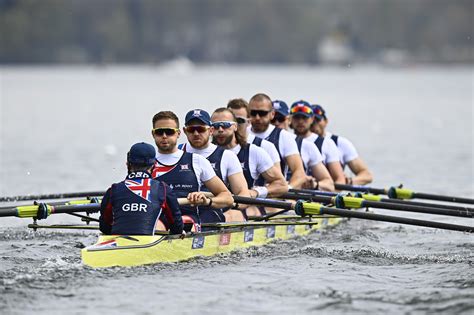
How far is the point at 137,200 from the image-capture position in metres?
11.0

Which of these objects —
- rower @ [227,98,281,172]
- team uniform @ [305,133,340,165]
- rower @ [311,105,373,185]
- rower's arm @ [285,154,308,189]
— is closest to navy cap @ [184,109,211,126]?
rower @ [227,98,281,172]

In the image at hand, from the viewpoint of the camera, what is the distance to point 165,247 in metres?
11.6

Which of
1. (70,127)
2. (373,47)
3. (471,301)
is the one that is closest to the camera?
(471,301)

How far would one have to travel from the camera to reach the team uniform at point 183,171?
12344mm

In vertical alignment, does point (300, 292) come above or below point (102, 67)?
below

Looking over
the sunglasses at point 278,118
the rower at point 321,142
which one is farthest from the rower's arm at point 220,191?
the rower at point 321,142

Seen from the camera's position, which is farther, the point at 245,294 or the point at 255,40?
the point at 255,40

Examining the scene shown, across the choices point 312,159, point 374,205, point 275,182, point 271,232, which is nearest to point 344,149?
point 312,159

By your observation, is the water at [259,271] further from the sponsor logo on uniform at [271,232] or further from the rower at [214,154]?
the rower at [214,154]

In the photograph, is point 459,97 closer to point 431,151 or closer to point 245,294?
point 431,151

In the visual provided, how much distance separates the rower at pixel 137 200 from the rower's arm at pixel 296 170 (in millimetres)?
4240

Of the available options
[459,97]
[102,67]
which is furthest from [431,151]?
[102,67]

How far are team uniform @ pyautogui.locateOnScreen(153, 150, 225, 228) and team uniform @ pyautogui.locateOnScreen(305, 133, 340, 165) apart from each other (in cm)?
461

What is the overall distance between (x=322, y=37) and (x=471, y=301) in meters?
170
